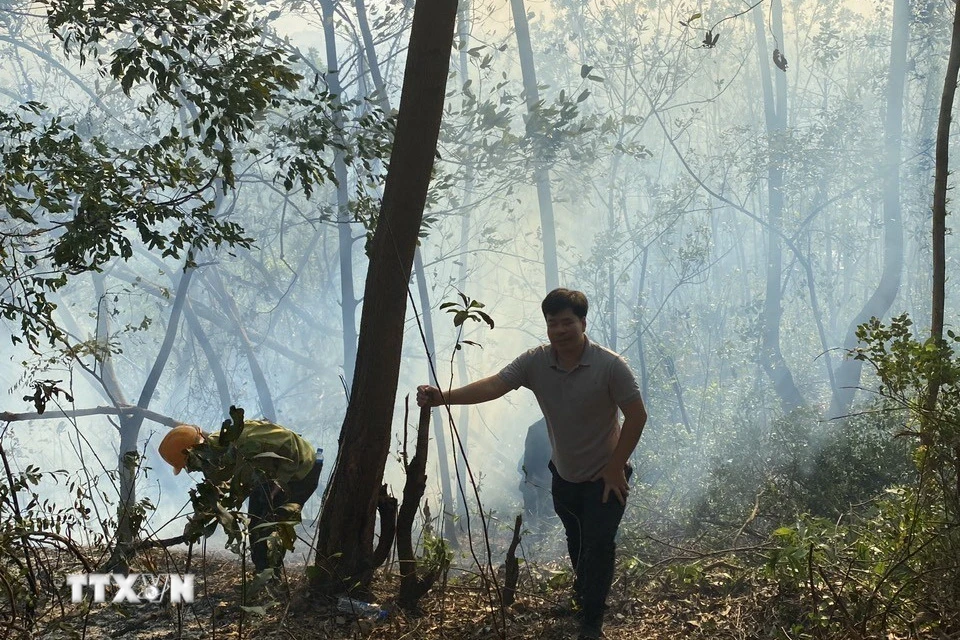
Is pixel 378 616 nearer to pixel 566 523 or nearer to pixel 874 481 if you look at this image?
pixel 566 523

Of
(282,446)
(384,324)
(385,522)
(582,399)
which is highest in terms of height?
(384,324)

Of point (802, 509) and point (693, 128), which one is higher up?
point (693, 128)

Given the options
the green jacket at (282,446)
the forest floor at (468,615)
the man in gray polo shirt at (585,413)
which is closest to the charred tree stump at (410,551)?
the forest floor at (468,615)

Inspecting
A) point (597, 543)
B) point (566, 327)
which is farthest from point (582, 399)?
point (597, 543)

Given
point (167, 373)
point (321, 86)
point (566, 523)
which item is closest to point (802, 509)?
point (566, 523)

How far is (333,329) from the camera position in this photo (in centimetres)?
2333

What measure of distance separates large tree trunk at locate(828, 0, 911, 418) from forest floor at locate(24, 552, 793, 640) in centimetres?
1115

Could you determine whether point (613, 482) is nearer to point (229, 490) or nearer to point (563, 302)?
point (563, 302)

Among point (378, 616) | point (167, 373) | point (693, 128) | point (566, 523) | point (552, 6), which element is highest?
point (552, 6)

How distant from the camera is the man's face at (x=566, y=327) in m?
3.76

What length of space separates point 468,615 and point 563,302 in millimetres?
1606

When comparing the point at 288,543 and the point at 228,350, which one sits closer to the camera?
the point at 288,543

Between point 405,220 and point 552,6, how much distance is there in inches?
858

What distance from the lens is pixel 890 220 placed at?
17016mm
